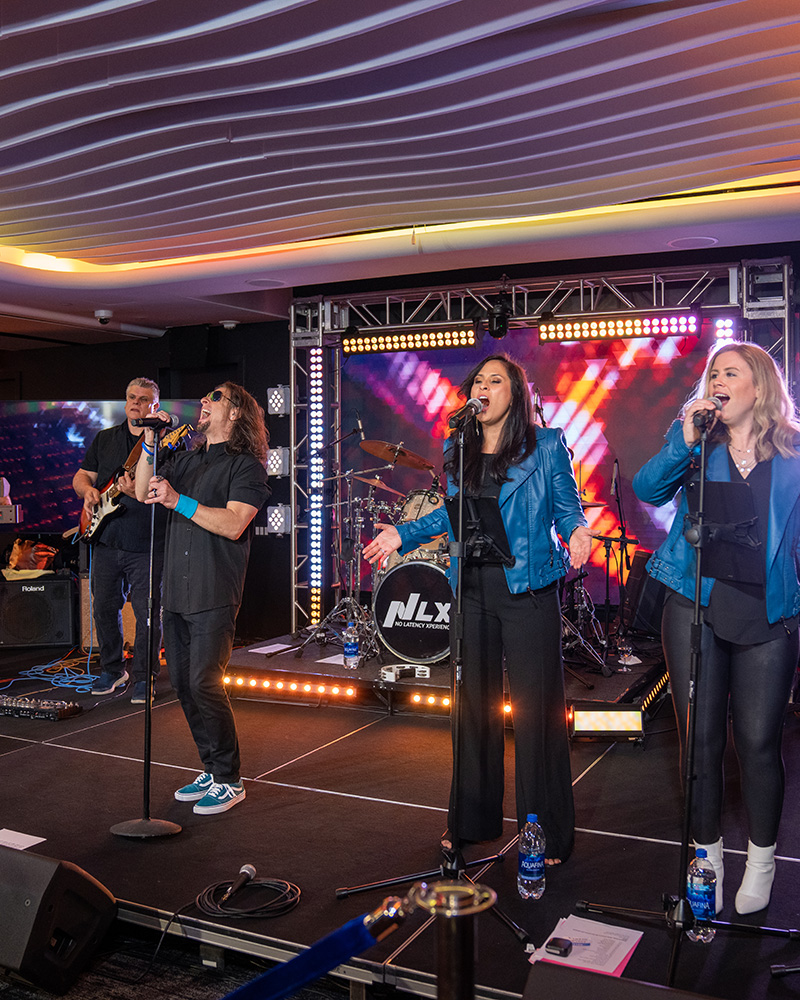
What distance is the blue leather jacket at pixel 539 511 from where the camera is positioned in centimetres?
334

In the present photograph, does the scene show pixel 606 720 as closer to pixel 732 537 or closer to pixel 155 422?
pixel 732 537

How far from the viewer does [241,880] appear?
3.28m

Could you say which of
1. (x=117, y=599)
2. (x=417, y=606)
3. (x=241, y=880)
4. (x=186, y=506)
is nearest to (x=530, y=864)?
(x=241, y=880)

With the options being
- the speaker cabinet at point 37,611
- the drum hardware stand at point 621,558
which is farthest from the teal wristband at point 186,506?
the speaker cabinet at point 37,611

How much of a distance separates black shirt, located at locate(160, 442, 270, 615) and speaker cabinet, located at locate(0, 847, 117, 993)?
4.33 ft

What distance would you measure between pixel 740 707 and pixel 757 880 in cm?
63

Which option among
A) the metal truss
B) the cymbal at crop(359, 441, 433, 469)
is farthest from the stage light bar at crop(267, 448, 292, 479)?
the cymbal at crop(359, 441, 433, 469)

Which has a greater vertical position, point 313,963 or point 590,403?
point 590,403

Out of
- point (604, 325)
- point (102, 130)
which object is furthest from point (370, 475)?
point (102, 130)

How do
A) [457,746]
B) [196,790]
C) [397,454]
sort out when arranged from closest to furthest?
[457,746]
[196,790]
[397,454]

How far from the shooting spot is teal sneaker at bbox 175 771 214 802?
4.31 m

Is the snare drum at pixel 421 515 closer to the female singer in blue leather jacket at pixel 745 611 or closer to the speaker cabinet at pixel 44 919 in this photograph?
the female singer in blue leather jacket at pixel 745 611

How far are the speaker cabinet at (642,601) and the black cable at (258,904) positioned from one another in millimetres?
5220

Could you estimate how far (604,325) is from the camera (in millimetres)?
7809
